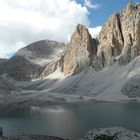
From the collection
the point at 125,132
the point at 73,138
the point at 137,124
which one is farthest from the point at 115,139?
the point at 137,124

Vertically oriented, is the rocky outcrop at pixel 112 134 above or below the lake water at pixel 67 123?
above

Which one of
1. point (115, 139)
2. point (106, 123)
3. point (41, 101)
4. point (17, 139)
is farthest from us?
point (41, 101)

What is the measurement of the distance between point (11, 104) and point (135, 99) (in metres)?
67.0

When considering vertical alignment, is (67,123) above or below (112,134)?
below

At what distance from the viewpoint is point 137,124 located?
83.6 metres

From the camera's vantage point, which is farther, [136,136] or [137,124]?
[137,124]

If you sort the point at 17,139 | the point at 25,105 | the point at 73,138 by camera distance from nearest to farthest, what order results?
the point at 17,139, the point at 73,138, the point at 25,105

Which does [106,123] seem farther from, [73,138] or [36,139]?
[36,139]

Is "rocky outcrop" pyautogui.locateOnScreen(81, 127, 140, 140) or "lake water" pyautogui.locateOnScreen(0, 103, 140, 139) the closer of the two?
"rocky outcrop" pyautogui.locateOnScreen(81, 127, 140, 140)

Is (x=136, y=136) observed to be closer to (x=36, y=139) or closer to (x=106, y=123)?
(x=36, y=139)

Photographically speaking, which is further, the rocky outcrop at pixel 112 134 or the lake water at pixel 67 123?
the lake water at pixel 67 123

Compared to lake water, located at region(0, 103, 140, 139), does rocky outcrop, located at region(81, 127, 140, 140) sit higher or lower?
higher

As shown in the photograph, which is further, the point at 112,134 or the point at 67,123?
the point at 67,123

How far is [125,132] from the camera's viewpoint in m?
22.5
